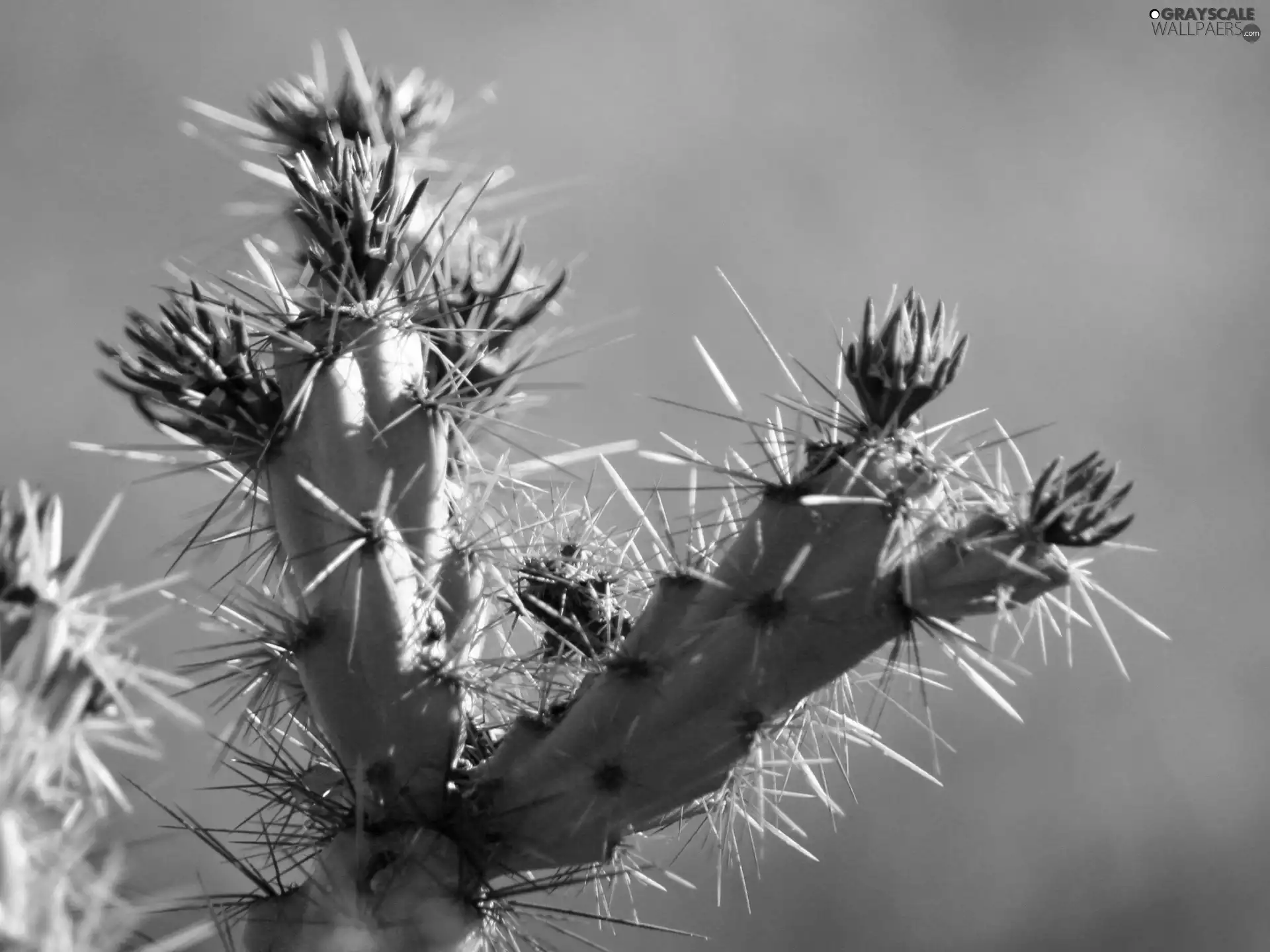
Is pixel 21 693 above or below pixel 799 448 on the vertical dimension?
below

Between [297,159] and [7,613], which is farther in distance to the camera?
[297,159]

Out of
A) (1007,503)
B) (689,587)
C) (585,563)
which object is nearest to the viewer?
(1007,503)

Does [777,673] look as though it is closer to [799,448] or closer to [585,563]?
[799,448]

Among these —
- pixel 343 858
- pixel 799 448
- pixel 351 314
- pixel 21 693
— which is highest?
pixel 351 314

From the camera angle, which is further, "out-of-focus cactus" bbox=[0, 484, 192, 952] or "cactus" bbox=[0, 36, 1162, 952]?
"cactus" bbox=[0, 36, 1162, 952]

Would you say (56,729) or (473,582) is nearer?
(56,729)

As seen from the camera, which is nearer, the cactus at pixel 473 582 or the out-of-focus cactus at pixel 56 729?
the out-of-focus cactus at pixel 56 729

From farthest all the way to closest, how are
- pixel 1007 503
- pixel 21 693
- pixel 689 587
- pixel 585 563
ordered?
pixel 585 563 < pixel 689 587 < pixel 1007 503 < pixel 21 693

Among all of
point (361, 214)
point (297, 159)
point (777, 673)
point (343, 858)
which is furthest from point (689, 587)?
point (297, 159)
